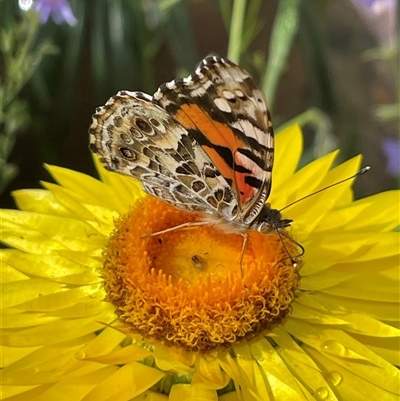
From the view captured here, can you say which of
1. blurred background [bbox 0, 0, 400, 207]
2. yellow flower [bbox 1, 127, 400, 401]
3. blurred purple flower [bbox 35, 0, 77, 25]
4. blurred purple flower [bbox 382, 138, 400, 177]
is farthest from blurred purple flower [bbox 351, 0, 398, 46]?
yellow flower [bbox 1, 127, 400, 401]

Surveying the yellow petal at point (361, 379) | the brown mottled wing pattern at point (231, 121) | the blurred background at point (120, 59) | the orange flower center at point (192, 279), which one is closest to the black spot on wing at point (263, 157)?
the brown mottled wing pattern at point (231, 121)

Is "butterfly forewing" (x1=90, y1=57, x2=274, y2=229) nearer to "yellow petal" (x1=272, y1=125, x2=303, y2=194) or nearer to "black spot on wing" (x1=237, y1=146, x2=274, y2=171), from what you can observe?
"black spot on wing" (x1=237, y1=146, x2=274, y2=171)

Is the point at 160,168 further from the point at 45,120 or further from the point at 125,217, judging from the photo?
the point at 45,120

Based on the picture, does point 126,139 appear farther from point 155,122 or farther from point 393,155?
point 393,155

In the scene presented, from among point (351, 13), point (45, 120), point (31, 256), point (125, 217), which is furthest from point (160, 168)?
point (351, 13)

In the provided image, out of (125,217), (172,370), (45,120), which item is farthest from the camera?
(45,120)

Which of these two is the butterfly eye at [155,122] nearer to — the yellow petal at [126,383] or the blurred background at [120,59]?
the yellow petal at [126,383]

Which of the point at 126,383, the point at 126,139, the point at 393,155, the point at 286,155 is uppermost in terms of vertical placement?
the point at 126,139

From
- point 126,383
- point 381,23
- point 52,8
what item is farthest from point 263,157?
point 381,23
